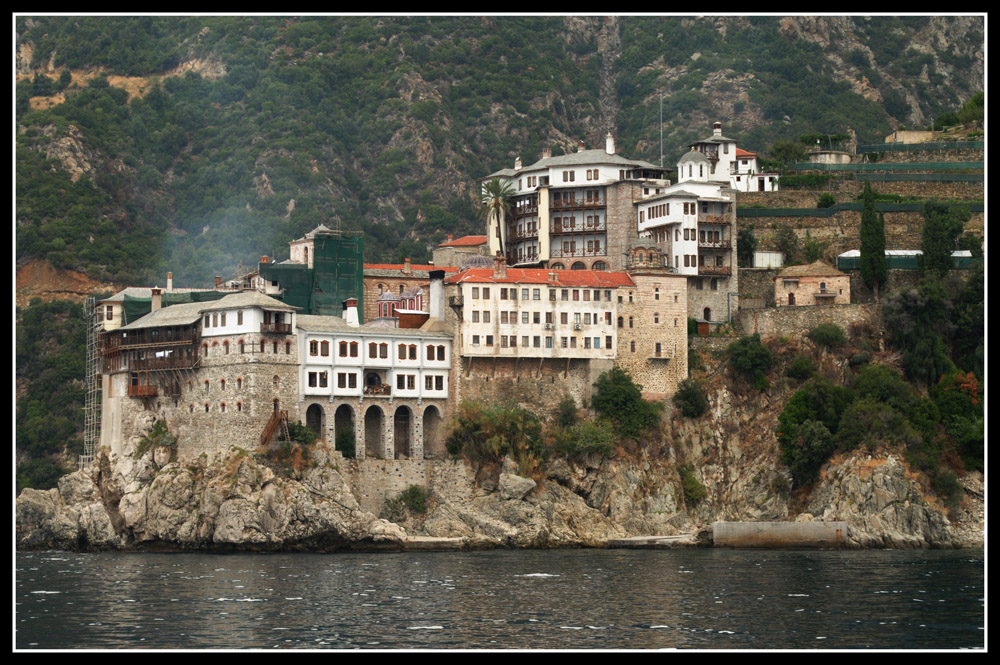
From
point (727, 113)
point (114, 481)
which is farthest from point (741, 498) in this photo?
point (727, 113)

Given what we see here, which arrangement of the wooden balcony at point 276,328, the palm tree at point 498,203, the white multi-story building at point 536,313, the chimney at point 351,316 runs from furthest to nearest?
the palm tree at point 498,203
the chimney at point 351,316
the white multi-story building at point 536,313
the wooden balcony at point 276,328

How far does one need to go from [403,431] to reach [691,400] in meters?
16.4

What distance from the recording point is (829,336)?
105625 millimetres

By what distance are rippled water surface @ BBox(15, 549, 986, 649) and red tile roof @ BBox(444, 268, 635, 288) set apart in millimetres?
17142

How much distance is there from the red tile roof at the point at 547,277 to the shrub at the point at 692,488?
11599 millimetres

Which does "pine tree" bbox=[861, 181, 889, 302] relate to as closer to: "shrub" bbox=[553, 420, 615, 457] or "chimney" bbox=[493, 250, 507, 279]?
"shrub" bbox=[553, 420, 615, 457]

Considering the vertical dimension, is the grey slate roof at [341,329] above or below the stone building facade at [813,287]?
below

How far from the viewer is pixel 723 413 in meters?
105

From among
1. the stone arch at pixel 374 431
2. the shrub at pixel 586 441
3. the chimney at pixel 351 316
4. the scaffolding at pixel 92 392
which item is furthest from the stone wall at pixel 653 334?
the scaffolding at pixel 92 392

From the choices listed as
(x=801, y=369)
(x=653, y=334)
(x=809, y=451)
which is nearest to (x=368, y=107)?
(x=653, y=334)

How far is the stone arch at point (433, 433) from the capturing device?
101 metres

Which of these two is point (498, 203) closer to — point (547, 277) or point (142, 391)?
point (547, 277)

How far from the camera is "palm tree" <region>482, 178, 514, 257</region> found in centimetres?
11712

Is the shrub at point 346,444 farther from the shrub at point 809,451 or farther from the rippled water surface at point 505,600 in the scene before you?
the shrub at point 809,451
